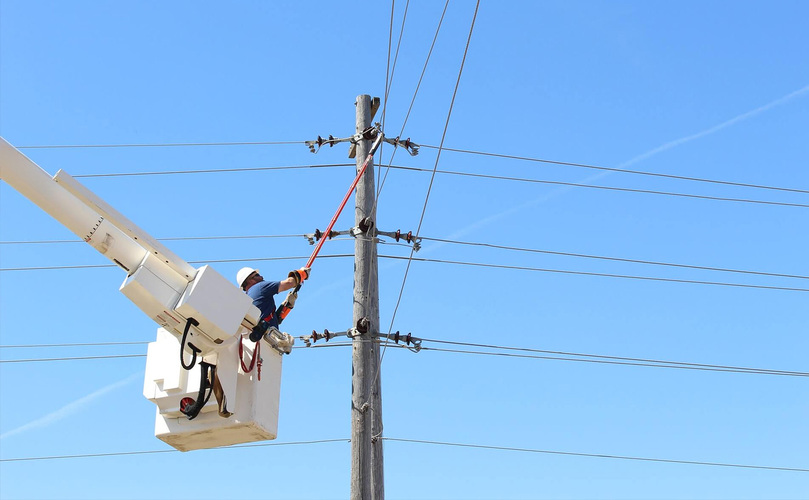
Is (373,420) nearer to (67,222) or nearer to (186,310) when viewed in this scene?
(186,310)

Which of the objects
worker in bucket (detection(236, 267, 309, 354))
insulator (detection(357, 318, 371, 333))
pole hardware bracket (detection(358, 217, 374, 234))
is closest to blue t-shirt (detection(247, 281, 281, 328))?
worker in bucket (detection(236, 267, 309, 354))

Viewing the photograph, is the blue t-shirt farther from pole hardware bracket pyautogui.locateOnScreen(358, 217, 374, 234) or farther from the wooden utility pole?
pole hardware bracket pyautogui.locateOnScreen(358, 217, 374, 234)

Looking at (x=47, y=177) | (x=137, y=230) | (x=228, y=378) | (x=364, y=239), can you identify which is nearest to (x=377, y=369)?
(x=364, y=239)

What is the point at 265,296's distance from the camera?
8164mm

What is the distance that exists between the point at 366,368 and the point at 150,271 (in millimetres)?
2794

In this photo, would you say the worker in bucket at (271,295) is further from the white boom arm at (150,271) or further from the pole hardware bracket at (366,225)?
the pole hardware bracket at (366,225)

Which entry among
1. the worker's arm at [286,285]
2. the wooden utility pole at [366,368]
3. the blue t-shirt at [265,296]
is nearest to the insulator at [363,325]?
the wooden utility pole at [366,368]

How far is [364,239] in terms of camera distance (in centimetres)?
1004

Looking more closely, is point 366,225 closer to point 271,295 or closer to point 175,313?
point 271,295

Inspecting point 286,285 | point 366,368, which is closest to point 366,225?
point 366,368

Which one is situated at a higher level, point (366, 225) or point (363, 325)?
point (366, 225)

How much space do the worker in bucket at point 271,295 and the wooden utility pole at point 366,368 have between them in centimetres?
132

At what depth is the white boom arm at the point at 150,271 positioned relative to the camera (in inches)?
277

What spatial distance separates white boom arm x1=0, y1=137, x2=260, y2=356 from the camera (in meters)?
7.04
